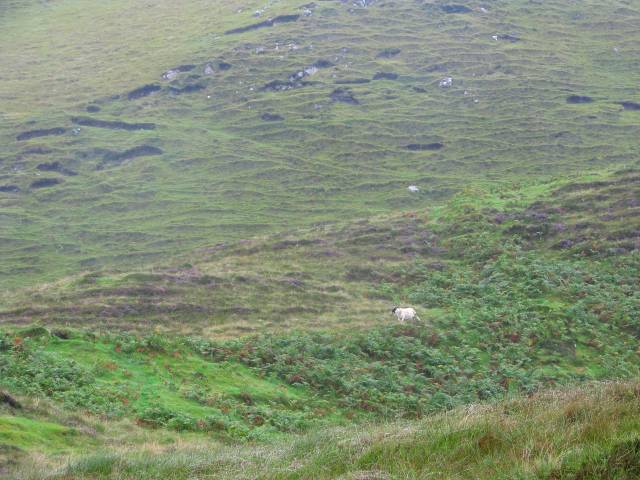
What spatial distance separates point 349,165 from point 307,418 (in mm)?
87100

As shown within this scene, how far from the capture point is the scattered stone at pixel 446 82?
441ft

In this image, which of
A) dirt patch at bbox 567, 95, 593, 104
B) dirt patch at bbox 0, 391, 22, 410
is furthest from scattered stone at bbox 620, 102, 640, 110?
dirt patch at bbox 0, 391, 22, 410

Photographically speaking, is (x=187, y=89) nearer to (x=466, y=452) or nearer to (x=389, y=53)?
(x=389, y=53)

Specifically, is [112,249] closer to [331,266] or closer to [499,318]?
[331,266]

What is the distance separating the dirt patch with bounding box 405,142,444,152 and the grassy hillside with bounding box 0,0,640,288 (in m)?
0.28

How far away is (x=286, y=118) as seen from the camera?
124688 mm

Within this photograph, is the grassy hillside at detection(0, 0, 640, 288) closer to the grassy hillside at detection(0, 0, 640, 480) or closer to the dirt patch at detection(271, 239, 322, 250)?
the grassy hillside at detection(0, 0, 640, 480)

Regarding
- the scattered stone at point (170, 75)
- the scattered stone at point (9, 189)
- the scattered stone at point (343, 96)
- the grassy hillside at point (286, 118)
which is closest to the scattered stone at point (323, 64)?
the grassy hillside at point (286, 118)

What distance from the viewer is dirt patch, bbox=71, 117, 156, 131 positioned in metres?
123

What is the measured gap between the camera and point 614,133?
105 metres

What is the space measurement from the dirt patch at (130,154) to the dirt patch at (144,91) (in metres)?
30.2

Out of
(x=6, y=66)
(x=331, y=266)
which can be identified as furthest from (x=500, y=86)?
(x=6, y=66)

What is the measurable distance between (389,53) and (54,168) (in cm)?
8480

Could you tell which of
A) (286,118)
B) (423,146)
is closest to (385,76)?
(286,118)
